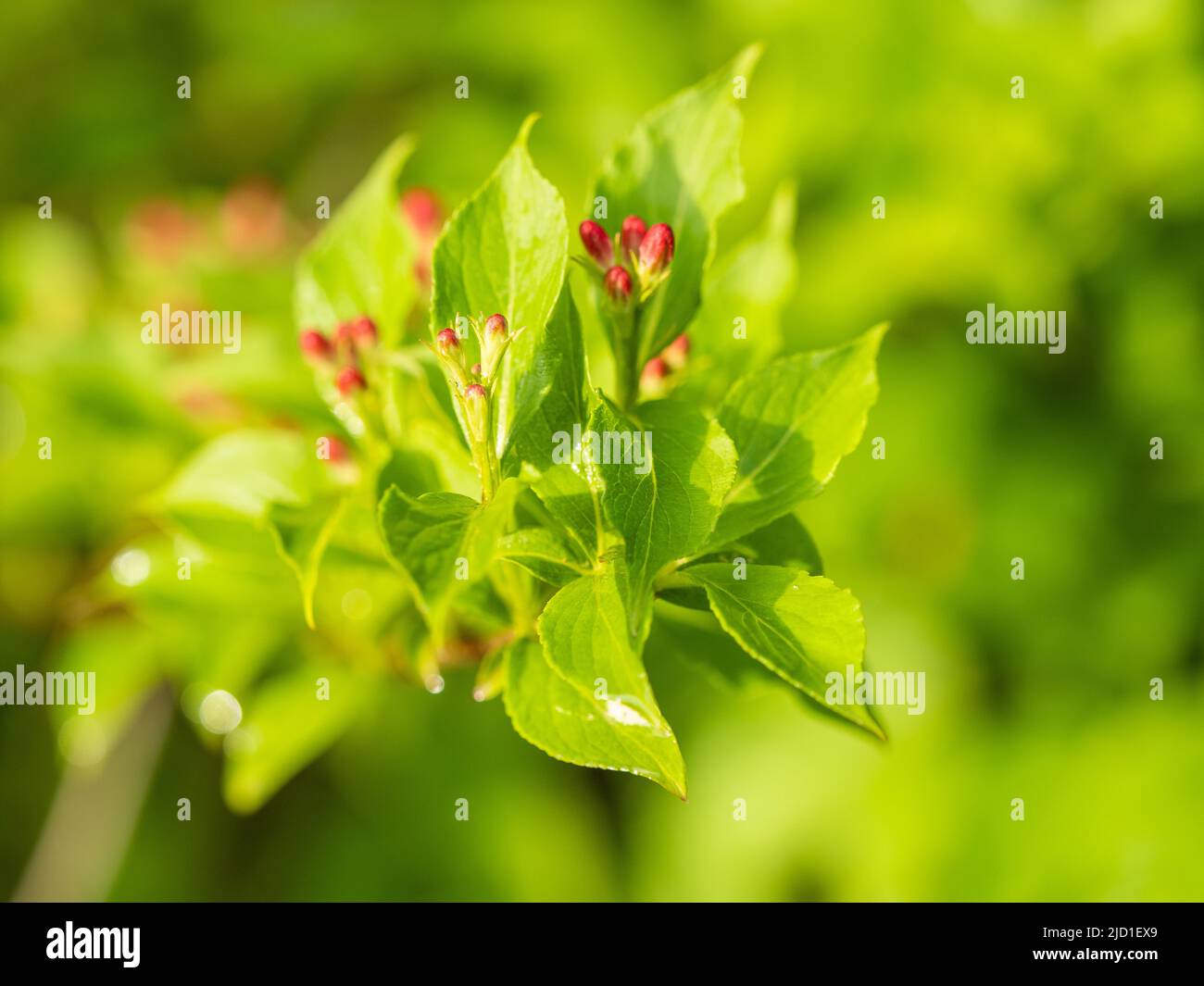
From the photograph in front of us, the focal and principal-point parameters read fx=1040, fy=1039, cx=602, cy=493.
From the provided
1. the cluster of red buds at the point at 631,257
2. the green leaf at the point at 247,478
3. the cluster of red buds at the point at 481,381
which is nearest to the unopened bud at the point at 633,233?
the cluster of red buds at the point at 631,257

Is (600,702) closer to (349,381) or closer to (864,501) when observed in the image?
(349,381)

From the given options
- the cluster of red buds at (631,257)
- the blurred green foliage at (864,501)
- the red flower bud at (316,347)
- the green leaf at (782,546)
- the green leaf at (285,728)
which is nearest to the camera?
the cluster of red buds at (631,257)

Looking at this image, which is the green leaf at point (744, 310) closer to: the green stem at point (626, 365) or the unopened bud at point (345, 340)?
the green stem at point (626, 365)

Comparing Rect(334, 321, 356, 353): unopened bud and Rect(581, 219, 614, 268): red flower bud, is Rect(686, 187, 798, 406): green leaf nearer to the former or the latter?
Rect(581, 219, 614, 268): red flower bud

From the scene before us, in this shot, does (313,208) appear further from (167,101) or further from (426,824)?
(426,824)

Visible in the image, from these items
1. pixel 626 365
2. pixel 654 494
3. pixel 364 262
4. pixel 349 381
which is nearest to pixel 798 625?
pixel 654 494
